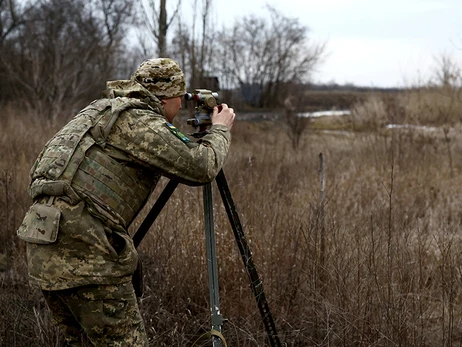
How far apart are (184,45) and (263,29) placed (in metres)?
15.9

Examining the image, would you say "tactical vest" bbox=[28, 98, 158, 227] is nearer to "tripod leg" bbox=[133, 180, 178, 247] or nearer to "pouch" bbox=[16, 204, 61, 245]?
"pouch" bbox=[16, 204, 61, 245]

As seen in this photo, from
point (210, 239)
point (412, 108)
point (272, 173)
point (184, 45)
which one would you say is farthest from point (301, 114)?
point (210, 239)

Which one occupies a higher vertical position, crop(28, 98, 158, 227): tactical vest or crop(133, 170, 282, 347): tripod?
crop(28, 98, 158, 227): tactical vest

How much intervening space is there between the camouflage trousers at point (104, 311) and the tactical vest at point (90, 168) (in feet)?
0.90

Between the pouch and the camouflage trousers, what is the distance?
226 mm

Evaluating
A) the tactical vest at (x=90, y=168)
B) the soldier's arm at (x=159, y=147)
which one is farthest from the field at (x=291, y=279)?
the tactical vest at (x=90, y=168)

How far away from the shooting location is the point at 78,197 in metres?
1.95

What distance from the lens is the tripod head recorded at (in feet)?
7.45

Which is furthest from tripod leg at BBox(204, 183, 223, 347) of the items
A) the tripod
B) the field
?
the field

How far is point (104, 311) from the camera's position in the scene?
2045mm

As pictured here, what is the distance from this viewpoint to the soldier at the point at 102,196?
1.96m

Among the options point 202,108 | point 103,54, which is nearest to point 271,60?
point 103,54

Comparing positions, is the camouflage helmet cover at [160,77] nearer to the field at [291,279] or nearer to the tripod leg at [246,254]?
the tripod leg at [246,254]

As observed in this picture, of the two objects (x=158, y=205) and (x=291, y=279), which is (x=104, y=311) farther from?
(x=291, y=279)
